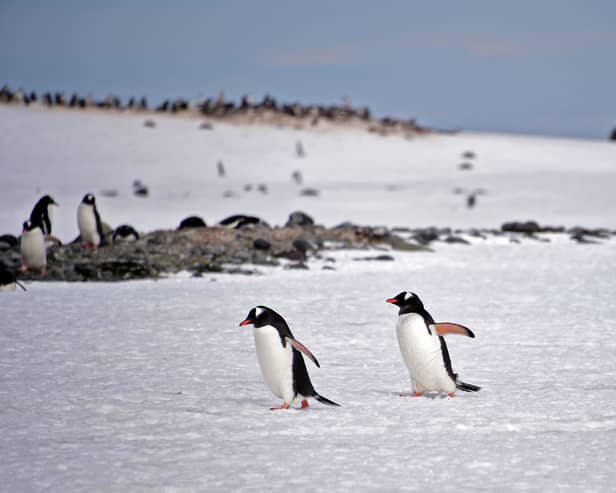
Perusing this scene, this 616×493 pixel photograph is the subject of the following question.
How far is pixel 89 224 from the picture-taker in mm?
14547

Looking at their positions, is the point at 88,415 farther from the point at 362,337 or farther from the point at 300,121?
the point at 300,121

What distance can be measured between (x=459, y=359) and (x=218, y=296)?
4.40 m

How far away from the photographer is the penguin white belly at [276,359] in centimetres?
626

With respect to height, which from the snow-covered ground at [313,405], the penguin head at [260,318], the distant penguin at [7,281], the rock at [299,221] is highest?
the rock at [299,221]

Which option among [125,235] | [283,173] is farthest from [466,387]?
[283,173]

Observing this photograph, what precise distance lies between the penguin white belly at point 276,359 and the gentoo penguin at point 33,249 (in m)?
7.37

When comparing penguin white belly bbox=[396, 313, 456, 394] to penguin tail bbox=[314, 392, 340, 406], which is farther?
penguin white belly bbox=[396, 313, 456, 394]

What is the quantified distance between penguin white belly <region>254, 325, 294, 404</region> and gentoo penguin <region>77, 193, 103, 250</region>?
28.4ft

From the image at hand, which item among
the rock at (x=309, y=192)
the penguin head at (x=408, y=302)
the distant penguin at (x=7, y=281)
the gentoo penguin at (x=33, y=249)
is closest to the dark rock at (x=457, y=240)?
the gentoo penguin at (x=33, y=249)

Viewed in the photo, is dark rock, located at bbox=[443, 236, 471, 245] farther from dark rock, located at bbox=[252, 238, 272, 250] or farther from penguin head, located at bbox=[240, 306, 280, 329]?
penguin head, located at bbox=[240, 306, 280, 329]

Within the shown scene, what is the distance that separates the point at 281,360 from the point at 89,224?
29.1ft

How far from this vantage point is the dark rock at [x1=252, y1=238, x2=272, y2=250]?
49.7 feet

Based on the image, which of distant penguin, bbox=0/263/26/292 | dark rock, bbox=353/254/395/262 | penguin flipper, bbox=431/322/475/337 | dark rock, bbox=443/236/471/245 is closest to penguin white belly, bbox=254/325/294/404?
penguin flipper, bbox=431/322/475/337

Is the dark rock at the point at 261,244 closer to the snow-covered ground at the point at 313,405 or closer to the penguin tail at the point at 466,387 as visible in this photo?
the snow-covered ground at the point at 313,405
